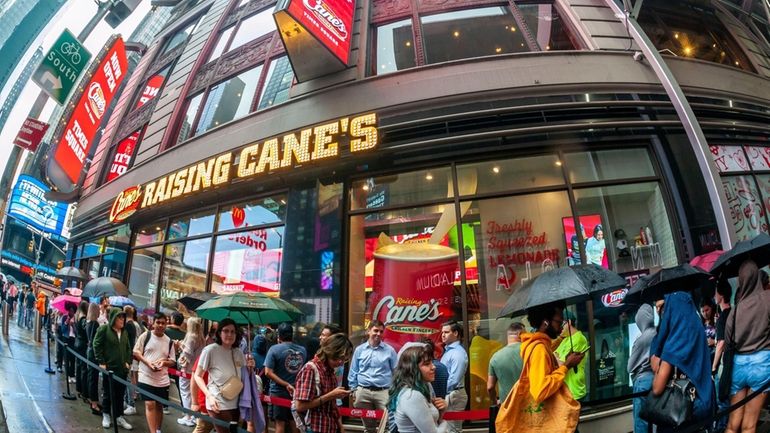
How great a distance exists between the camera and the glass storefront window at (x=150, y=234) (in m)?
14.4

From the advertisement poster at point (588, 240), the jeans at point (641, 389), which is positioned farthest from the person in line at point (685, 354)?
the advertisement poster at point (588, 240)

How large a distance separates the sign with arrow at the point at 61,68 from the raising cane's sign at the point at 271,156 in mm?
7060

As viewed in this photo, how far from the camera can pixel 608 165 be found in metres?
9.26

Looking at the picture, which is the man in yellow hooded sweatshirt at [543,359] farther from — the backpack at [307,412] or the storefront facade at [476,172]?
the storefront facade at [476,172]

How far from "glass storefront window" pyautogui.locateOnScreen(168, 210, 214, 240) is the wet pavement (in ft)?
14.1

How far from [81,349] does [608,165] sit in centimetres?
1110

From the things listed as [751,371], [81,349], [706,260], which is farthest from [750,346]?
[81,349]

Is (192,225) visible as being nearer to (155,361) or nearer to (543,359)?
(155,361)

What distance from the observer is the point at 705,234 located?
859 centimetres

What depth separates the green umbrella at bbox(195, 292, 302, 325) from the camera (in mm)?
7469

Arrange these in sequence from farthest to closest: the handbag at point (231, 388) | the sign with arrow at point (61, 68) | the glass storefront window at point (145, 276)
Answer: the sign with arrow at point (61, 68), the glass storefront window at point (145, 276), the handbag at point (231, 388)

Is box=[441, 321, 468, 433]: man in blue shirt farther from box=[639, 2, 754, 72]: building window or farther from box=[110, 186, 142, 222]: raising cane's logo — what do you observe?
box=[110, 186, 142, 222]: raising cane's logo

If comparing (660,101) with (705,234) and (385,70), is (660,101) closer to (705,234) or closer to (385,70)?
(705,234)

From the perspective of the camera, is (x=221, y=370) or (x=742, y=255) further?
(x=221, y=370)
